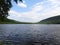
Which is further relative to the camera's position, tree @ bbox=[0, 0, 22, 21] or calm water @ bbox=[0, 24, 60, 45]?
calm water @ bbox=[0, 24, 60, 45]

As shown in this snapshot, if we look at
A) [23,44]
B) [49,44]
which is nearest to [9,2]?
[23,44]

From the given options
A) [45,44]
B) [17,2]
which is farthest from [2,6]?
[45,44]

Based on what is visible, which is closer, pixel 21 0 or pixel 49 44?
pixel 21 0

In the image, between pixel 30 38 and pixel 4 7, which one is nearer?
pixel 4 7

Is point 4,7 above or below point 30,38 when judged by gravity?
above

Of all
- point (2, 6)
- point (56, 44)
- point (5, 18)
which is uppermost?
point (2, 6)

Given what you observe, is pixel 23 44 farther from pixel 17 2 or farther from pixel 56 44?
pixel 17 2

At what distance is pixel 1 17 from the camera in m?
20.3

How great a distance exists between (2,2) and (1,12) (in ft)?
4.04

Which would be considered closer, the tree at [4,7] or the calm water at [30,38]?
the tree at [4,7]

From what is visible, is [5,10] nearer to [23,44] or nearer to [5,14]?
[5,14]

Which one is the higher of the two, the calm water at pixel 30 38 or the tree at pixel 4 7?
the tree at pixel 4 7

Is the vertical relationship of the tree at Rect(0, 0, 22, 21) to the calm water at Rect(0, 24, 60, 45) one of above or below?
above

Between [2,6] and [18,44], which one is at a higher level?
[2,6]
